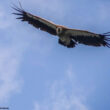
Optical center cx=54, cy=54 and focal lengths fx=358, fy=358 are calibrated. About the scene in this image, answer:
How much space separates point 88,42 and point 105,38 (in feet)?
5.97

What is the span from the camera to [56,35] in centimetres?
2295

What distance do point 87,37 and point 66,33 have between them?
1328 mm

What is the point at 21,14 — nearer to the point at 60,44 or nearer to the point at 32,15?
the point at 32,15

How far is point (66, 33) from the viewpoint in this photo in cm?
2230

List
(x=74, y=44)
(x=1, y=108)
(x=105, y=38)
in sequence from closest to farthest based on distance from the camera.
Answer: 1. (x=1, y=108)
2. (x=105, y=38)
3. (x=74, y=44)

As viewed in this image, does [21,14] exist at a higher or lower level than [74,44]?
higher

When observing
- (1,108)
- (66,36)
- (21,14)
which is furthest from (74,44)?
(1,108)

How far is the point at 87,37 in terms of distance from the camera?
22.2m

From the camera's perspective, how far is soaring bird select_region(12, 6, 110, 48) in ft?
70.9

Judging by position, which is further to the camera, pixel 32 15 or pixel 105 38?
pixel 32 15

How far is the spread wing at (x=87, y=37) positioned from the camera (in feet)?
69.1

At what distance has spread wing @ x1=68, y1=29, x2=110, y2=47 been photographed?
21047 millimetres

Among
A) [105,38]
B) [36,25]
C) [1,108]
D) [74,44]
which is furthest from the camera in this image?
[36,25]

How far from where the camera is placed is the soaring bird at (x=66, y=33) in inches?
851
